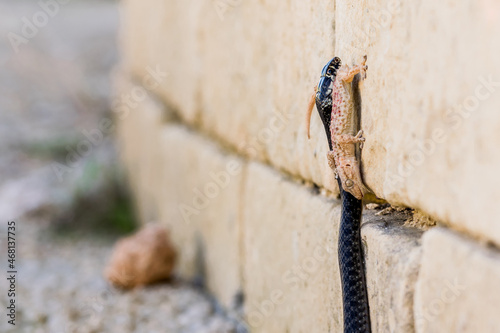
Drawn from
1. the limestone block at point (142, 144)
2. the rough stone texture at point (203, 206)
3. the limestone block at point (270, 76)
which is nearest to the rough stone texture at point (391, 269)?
the limestone block at point (270, 76)

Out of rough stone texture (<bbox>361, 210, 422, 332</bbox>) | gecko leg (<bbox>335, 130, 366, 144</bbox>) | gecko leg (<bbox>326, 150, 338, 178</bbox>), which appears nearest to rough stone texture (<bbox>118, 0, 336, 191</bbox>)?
gecko leg (<bbox>326, 150, 338, 178</bbox>)

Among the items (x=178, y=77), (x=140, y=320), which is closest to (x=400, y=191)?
(x=140, y=320)

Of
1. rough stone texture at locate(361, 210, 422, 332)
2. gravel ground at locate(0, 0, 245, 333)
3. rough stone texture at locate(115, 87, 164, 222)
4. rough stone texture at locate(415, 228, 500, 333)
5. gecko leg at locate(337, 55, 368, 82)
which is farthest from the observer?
rough stone texture at locate(115, 87, 164, 222)

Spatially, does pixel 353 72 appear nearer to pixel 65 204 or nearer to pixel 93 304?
pixel 93 304

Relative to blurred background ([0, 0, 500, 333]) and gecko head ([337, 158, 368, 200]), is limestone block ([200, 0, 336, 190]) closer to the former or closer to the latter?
blurred background ([0, 0, 500, 333])

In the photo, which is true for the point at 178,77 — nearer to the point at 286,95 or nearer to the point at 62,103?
the point at 286,95

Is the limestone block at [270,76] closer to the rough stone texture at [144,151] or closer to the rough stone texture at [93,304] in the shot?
the rough stone texture at [93,304]

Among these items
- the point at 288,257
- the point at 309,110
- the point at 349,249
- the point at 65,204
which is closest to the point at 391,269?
the point at 349,249
